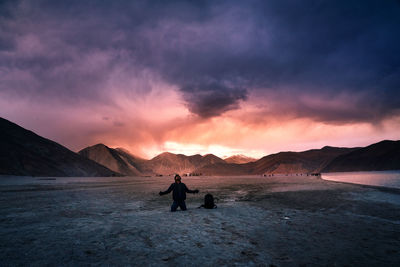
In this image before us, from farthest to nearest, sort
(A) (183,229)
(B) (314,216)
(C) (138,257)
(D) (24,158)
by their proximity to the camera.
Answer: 1. (D) (24,158)
2. (B) (314,216)
3. (A) (183,229)
4. (C) (138,257)

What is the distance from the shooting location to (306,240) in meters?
7.15

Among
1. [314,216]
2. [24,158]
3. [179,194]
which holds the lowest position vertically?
[314,216]

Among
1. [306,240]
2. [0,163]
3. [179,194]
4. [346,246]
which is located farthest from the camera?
[0,163]

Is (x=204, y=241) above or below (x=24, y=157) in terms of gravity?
below

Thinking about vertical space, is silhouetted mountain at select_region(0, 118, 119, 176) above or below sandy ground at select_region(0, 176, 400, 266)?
above

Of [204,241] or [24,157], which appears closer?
[204,241]

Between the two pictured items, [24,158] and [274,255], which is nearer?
[274,255]

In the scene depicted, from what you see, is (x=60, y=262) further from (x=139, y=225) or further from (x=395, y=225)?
(x=395, y=225)

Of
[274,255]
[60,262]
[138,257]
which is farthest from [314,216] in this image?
[60,262]

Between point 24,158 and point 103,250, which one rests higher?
point 24,158

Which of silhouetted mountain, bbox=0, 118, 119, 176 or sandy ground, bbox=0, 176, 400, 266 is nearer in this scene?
sandy ground, bbox=0, 176, 400, 266

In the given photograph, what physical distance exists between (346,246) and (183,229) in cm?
554

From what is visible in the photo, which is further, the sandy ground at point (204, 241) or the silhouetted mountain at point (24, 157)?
the silhouetted mountain at point (24, 157)

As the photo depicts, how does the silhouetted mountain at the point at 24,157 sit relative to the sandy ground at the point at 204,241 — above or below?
above
